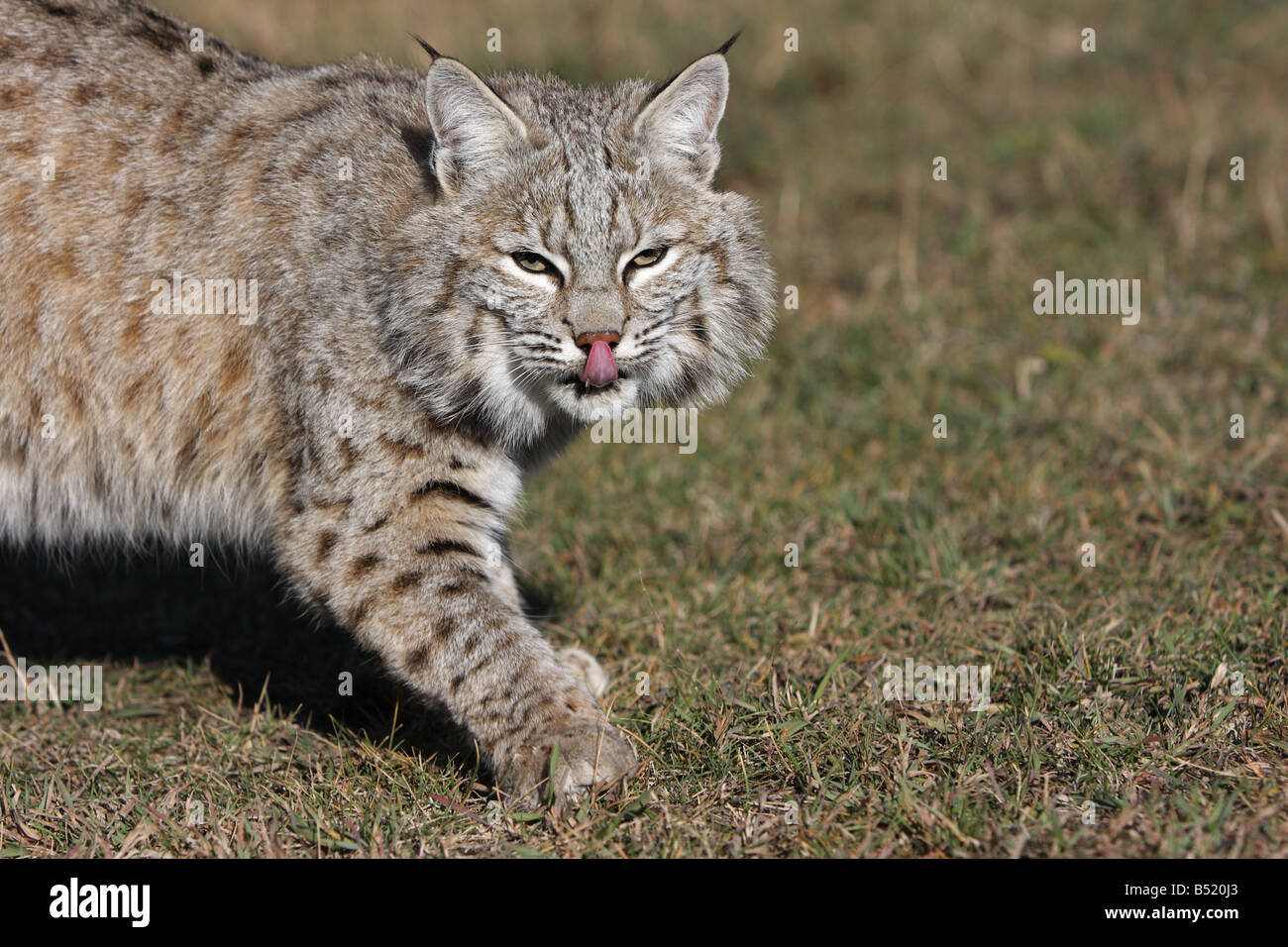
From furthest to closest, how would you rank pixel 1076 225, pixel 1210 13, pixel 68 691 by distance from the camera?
pixel 1210 13
pixel 1076 225
pixel 68 691

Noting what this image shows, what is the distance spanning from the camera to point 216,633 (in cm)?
545

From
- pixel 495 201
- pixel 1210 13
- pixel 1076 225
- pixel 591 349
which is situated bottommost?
pixel 591 349

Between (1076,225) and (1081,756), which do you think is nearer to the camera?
(1081,756)

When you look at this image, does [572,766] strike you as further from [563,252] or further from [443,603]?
[563,252]

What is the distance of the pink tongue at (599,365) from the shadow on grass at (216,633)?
1.16m

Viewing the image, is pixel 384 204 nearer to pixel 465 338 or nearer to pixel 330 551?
pixel 465 338

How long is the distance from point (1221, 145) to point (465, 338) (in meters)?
6.62

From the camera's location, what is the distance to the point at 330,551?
4152 mm

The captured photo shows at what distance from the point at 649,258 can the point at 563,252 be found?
28 centimetres

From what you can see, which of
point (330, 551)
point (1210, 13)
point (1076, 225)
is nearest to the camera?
point (330, 551)

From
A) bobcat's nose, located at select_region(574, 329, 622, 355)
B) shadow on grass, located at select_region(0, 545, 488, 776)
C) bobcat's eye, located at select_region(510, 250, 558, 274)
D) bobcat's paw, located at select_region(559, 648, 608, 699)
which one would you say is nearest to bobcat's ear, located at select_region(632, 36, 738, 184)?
bobcat's eye, located at select_region(510, 250, 558, 274)

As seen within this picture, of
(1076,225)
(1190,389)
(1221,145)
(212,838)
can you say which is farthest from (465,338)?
(1221,145)

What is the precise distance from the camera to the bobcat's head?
3938 millimetres

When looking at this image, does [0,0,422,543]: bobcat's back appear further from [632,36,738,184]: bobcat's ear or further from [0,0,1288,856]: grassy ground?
[0,0,1288,856]: grassy ground
